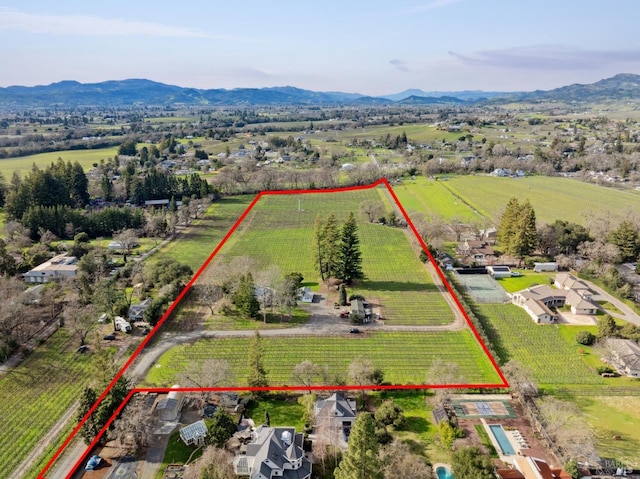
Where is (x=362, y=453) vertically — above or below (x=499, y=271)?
above

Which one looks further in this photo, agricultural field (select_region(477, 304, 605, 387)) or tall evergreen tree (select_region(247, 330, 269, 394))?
agricultural field (select_region(477, 304, 605, 387))

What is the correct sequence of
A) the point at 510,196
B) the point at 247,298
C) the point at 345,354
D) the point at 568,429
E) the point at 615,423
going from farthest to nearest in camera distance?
1. the point at 510,196
2. the point at 247,298
3. the point at 345,354
4. the point at 615,423
5. the point at 568,429

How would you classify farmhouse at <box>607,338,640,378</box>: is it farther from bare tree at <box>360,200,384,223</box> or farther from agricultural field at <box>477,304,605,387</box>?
bare tree at <box>360,200,384,223</box>

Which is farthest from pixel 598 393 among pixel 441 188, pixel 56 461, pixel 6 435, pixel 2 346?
pixel 441 188

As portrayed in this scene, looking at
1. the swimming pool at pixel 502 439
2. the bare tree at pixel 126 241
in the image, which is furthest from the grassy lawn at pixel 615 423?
the bare tree at pixel 126 241

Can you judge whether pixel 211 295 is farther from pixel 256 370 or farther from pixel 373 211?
pixel 373 211

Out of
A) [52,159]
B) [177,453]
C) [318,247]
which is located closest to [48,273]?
[318,247]

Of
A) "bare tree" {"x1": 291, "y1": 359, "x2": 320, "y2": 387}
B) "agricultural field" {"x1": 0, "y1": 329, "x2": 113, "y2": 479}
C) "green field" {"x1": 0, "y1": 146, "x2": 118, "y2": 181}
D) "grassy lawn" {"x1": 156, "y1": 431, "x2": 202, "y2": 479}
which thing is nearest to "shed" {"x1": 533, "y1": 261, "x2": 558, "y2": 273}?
"bare tree" {"x1": 291, "y1": 359, "x2": 320, "y2": 387}

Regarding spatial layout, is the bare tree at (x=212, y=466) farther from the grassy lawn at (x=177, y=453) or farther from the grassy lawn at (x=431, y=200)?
the grassy lawn at (x=431, y=200)

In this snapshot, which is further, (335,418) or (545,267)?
(545,267)
